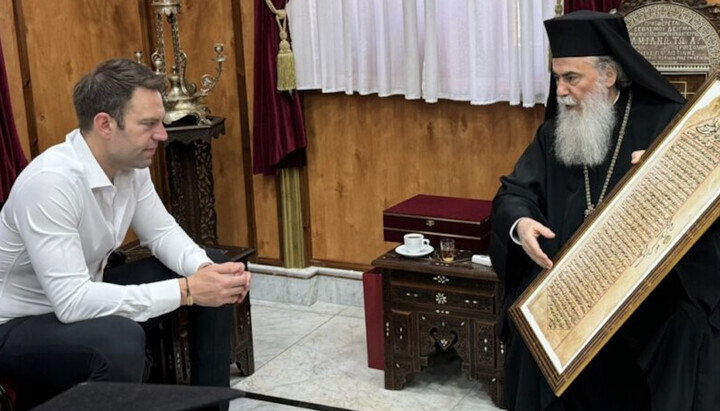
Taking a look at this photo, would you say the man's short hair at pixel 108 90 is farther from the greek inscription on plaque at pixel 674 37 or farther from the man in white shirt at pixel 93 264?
the greek inscription on plaque at pixel 674 37

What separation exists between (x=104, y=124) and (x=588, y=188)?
1440 mm

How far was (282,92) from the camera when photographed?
14.6 ft

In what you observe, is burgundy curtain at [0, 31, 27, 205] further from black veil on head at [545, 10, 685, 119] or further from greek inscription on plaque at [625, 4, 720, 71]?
greek inscription on plaque at [625, 4, 720, 71]

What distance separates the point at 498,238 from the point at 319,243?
205 centimetres

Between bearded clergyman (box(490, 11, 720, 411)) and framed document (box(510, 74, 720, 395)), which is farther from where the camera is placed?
bearded clergyman (box(490, 11, 720, 411))

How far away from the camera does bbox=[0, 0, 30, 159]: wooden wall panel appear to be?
411 centimetres

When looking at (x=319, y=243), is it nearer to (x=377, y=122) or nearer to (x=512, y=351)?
(x=377, y=122)

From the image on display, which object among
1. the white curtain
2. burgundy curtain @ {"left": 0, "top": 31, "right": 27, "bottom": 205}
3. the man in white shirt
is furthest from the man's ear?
the white curtain

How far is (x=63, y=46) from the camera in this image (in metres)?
4.38

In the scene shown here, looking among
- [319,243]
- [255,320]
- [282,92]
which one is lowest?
[255,320]

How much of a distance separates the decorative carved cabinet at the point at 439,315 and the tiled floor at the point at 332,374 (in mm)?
111

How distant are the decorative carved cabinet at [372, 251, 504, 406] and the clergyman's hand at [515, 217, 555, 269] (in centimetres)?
82

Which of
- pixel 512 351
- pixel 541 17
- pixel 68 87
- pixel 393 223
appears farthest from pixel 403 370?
pixel 68 87

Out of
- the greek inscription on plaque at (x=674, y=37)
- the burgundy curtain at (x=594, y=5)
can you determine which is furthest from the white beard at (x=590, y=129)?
the burgundy curtain at (x=594, y=5)
